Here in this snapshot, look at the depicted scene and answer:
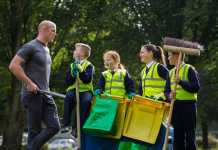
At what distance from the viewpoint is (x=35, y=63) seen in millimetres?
7727

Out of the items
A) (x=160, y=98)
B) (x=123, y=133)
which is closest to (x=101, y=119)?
(x=123, y=133)

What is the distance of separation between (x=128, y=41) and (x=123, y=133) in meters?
15.9

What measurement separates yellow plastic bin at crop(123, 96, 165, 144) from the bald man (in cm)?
102

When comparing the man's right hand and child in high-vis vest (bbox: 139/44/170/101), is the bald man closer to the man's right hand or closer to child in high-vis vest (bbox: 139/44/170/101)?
the man's right hand

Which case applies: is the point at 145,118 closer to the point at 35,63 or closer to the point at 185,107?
the point at 185,107

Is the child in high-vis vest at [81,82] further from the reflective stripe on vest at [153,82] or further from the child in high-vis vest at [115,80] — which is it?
the reflective stripe on vest at [153,82]

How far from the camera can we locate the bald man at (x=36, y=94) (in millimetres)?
7598

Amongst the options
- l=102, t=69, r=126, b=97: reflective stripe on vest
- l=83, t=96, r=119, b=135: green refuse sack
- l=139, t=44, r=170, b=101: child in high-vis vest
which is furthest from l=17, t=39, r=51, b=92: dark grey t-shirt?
l=102, t=69, r=126, b=97: reflective stripe on vest

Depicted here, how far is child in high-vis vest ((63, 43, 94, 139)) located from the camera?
9.59m

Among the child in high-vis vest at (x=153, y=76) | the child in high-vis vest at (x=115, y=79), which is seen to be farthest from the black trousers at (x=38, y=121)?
the child in high-vis vest at (x=115, y=79)

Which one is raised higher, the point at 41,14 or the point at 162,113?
the point at 41,14

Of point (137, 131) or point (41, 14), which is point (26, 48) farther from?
point (41, 14)

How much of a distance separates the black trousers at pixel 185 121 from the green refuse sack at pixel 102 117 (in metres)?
0.94

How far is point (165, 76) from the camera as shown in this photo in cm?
850
